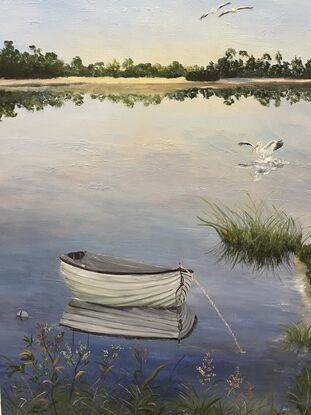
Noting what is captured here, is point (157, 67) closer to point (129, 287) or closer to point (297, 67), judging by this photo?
point (297, 67)

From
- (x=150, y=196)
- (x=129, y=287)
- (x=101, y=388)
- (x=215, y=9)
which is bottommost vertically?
(x=101, y=388)

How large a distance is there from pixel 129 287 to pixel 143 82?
75cm

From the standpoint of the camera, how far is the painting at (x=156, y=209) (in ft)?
9.59

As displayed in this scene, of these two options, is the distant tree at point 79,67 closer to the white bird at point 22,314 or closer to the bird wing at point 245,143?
the bird wing at point 245,143

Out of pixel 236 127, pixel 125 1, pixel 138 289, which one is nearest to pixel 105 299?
pixel 138 289

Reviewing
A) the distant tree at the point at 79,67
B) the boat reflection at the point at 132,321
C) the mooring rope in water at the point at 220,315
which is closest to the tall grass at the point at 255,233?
the mooring rope in water at the point at 220,315

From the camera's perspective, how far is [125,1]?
115 inches

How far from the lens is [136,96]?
2992 millimetres

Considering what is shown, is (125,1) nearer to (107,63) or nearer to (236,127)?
(107,63)

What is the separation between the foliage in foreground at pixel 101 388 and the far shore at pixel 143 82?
909 millimetres

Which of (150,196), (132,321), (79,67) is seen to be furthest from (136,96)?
(132,321)

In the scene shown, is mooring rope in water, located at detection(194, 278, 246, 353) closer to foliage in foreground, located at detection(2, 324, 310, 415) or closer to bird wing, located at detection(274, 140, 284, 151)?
foliage in foreground, located at detection(2, 324, 310, 415)

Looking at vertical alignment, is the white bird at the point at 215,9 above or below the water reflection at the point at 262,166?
above

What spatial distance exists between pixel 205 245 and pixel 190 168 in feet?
0.95
